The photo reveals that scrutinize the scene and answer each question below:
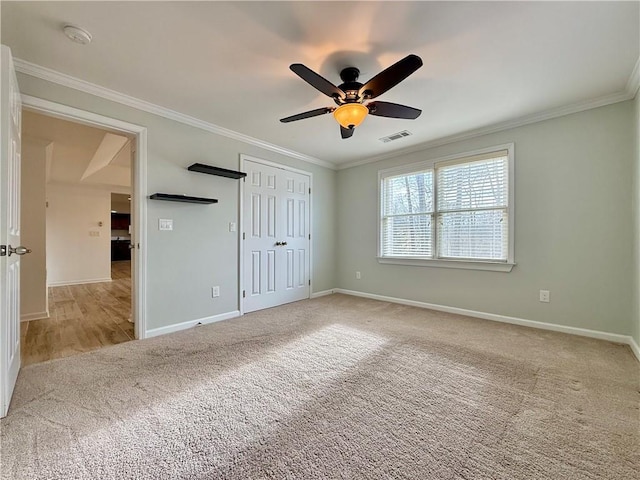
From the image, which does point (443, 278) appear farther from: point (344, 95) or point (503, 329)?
point (344, 95)

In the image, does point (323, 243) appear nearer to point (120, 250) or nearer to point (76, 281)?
point (76, 281)

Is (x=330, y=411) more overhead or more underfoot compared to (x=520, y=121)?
more underfoot

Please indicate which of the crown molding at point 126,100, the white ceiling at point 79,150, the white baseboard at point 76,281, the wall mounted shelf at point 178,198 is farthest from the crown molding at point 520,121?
the white baseboard at point 76,281

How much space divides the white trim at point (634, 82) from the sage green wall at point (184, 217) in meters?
3.88

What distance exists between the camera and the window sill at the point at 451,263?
343 centimetres

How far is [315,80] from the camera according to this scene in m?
1.92

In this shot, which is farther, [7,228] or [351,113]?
[351,113]

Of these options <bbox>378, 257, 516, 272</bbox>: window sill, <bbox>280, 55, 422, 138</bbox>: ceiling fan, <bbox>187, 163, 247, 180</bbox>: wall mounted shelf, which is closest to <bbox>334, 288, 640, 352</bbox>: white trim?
<bbox>378, 257, 516, 272</bbox>: window sill

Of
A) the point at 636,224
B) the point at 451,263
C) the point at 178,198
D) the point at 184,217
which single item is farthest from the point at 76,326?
the point at 636,224

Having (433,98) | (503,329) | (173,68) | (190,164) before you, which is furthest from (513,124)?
(190,164)

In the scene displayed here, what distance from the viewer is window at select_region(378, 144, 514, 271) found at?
346 centimetres

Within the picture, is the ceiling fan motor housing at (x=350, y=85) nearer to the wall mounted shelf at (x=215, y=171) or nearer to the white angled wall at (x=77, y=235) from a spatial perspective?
the wall mounted shelf at (x=215, y=171)

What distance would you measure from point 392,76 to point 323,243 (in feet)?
11.3

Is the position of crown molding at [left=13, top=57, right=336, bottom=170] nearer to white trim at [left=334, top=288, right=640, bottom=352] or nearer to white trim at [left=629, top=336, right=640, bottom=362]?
white trim at [left=334, top=288, right=640, bottom=352]
